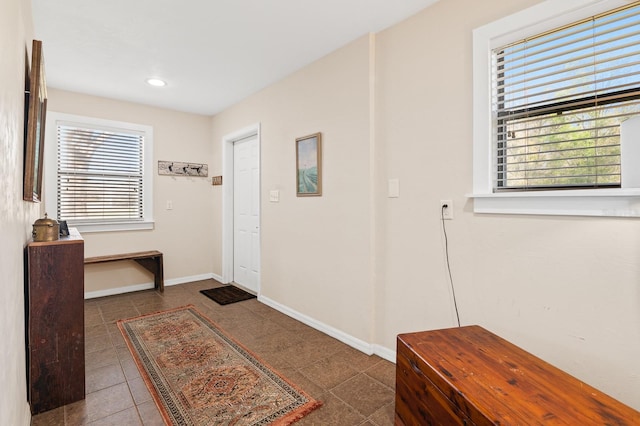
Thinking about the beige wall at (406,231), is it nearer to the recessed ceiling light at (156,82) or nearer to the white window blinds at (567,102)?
the white window blinds at (567,102)

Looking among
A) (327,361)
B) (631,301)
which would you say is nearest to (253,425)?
(327,361)

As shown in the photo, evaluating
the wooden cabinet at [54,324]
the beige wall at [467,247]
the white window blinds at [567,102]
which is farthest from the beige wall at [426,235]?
the wooden cabinet at [54,324]

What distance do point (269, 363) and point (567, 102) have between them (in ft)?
8.02

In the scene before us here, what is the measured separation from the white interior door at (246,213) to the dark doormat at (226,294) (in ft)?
0.49

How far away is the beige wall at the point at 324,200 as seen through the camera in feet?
8.02

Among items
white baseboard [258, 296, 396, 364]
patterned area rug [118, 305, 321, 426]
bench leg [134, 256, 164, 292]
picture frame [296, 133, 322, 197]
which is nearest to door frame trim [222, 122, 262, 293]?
bench leg [134, 256, 164, 292]

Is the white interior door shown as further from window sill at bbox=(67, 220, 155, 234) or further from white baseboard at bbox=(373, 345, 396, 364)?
white baseboard at bbox=(373, 345, 396, 364)

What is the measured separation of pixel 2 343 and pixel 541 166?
2367 mm

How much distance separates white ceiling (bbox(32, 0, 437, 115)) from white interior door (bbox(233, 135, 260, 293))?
0.93 meters

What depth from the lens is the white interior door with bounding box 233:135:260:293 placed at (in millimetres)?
3953

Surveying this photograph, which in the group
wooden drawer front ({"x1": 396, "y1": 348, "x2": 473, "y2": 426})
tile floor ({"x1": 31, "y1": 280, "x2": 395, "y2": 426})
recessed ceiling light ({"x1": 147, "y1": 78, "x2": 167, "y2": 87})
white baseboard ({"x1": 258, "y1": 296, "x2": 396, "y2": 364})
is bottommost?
tile floor ({"x1": 31, "y1": 280, "x2": 395, "y2": 426})

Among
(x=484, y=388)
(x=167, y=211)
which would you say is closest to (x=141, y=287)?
(x=167, y=211)

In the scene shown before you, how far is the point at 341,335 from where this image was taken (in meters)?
2.62

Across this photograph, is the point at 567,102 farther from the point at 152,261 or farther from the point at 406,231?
the point at 152,261
